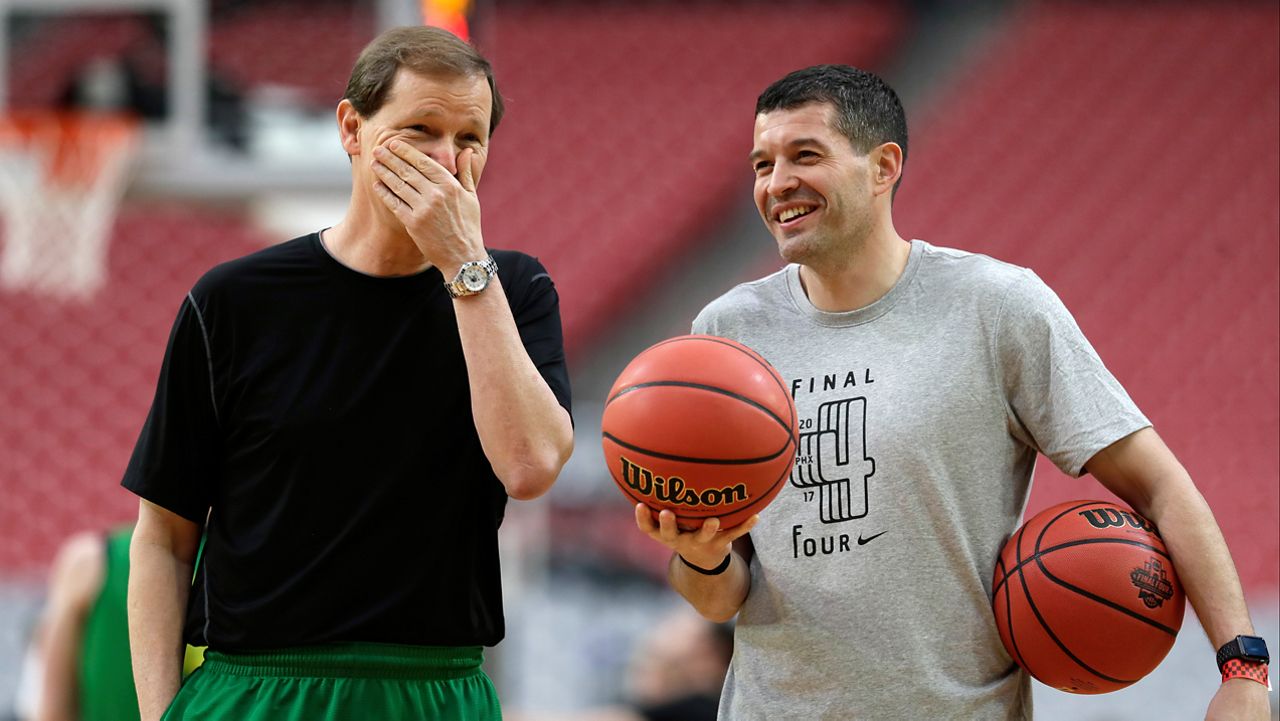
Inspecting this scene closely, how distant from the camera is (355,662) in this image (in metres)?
2.47

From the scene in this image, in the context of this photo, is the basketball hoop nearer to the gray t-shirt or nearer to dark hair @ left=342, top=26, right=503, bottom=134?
dark hair @ left=342, top=26, right=503, bottom=134

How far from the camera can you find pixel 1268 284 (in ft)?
37.9

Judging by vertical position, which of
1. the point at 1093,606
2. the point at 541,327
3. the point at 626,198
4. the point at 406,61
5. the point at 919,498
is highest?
the point at 626,198

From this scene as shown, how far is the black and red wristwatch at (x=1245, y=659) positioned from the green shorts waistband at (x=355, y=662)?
1.51 m

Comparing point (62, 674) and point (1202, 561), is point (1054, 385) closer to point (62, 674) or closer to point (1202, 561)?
point (1202, 561)

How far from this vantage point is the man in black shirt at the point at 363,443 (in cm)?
247

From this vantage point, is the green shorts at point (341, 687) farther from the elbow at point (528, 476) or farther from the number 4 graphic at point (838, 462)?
the number 4 graphic at point (838, 462)

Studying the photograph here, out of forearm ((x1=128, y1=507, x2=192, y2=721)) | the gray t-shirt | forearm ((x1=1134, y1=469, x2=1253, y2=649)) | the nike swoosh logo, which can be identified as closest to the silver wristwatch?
forearm ((x1=128, y1=507, x2=192, y2=721))

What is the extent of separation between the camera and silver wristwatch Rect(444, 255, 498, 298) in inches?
97.1

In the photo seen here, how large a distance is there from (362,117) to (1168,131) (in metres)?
11.2

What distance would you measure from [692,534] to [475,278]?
27.9 inches

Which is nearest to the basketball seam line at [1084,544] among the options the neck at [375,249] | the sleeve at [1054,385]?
the sleeve at [1054,385]

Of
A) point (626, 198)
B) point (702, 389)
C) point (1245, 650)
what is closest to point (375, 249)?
point (702, 389)

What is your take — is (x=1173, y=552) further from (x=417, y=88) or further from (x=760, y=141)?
(x=417, y=88)
